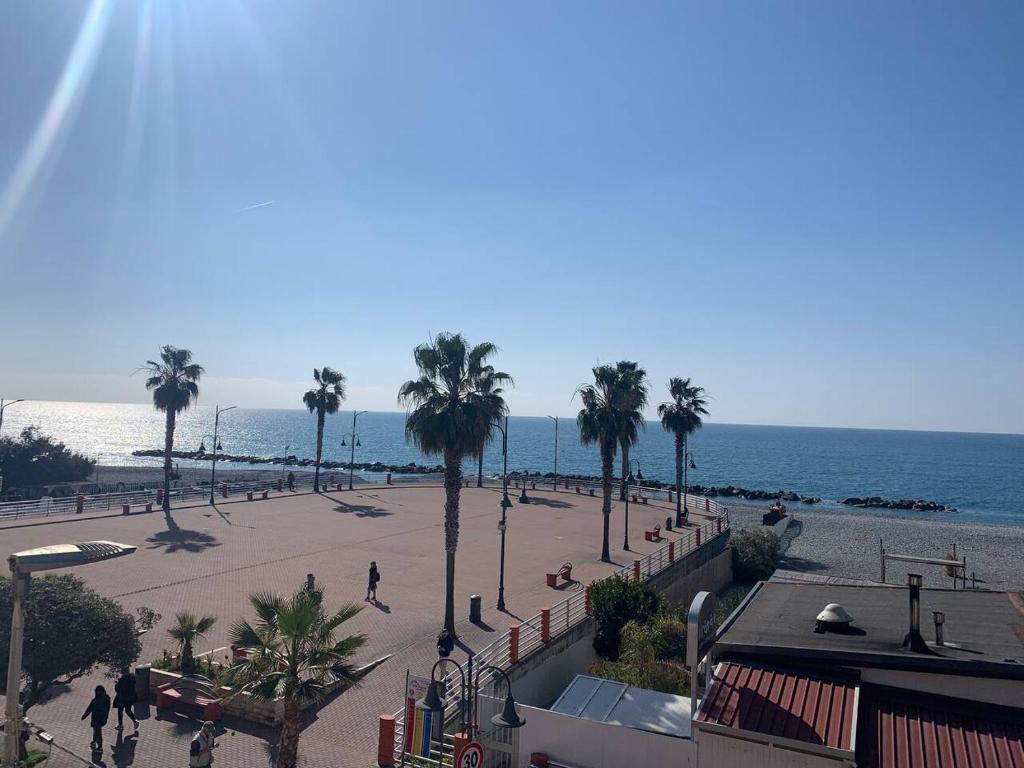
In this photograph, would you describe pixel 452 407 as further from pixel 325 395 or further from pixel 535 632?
pixel 325 395

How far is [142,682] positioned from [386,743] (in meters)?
Answer: 6.08

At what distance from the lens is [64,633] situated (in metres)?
12.0

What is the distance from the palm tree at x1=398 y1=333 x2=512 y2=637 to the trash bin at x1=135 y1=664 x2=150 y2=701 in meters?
7.59

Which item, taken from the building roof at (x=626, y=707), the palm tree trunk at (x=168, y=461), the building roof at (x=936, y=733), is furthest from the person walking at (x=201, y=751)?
the palm tree trunk at (x=168, y=461)

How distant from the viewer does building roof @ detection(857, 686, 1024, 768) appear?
28.3 feet

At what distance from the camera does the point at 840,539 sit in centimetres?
4831

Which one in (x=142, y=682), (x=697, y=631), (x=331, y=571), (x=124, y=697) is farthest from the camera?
(x=331, y=571)

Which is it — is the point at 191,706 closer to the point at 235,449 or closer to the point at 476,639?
the point at 476,639

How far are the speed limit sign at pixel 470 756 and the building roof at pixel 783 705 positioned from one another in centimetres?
312

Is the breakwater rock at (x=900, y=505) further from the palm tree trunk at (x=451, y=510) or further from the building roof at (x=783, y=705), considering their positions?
the building roof at (x=783, y=705)

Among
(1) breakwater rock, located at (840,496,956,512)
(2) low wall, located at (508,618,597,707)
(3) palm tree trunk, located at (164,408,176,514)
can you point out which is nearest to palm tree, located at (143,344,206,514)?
(3) palm tree trunk, located at (164,408,176,514)

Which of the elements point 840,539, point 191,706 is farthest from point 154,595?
point 840,539

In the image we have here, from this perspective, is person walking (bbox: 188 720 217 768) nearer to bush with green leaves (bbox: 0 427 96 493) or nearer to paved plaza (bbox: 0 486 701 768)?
paved plaza (bbox: 0 486 701 768)

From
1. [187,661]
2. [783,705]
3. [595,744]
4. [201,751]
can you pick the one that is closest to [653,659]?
[595,744]
